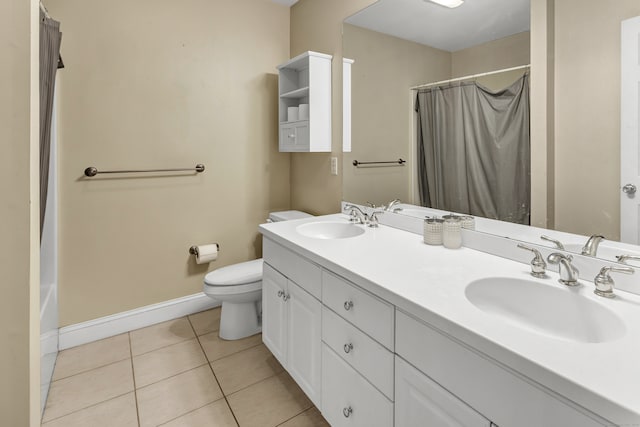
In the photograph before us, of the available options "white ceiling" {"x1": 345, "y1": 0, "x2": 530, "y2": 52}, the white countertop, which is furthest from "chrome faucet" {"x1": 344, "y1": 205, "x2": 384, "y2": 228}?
"white ceiling" {"x1": 345, "y1": 0, "x2": 530, "y2": 52}

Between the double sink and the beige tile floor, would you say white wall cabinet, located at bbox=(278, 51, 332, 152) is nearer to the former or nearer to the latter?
the beige tile floor

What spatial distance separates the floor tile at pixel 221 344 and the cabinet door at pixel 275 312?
1.17 ft

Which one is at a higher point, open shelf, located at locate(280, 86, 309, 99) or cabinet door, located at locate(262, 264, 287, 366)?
open shelf, located at locate(280, 86, 309, 99)

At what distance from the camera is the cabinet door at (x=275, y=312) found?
1.64 meters

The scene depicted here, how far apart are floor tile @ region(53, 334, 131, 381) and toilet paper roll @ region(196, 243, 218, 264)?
658mm

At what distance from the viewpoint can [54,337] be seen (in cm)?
190

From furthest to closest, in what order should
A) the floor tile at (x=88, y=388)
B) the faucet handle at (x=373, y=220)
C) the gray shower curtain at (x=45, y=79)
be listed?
the faucet handle at (x=373, y=220), the floor tile at (x=88, y=388), the gray shower curtain at (x=45, y=79)

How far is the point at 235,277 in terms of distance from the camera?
82.7 inches

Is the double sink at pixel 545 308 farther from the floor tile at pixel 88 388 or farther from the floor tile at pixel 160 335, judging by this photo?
the floor tile at pixel 160 335

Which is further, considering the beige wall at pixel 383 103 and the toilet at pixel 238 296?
the toilet at pixel 238 296

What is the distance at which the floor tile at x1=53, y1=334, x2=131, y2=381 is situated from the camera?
189 cm

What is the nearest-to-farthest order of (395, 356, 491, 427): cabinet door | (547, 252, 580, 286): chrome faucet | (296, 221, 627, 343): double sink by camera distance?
(395, 356, 491, 427): cabinet door
(296, 221, 627, 343): double sink
(547, 252, 580, 286): chrome faucet

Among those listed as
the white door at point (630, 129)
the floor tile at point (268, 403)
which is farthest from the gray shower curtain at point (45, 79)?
the white door at point (630, 129)

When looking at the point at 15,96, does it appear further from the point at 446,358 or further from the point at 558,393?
the point at 558,393
